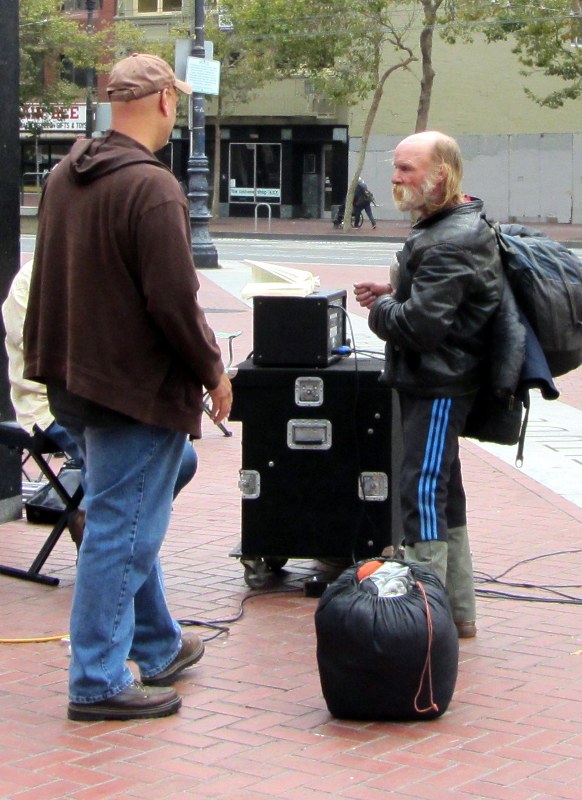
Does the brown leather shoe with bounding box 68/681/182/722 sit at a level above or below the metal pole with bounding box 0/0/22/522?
below

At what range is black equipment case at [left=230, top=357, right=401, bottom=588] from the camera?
552 cm

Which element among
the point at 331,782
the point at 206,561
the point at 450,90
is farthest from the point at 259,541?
the point at 450,90

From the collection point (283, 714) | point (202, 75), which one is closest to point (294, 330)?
point (283, 714)

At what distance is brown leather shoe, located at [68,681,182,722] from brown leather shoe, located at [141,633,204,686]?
0.27 m

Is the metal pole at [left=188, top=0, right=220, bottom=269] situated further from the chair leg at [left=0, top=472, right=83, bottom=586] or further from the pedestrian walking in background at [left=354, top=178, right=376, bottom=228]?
the chair leg at [left=0, top=472, right=83, bottom=586]

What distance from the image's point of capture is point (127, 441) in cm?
394

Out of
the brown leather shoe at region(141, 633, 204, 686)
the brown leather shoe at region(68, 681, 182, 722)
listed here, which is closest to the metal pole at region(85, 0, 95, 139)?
the brown leather shoe at region(141, 633, 204, 686)

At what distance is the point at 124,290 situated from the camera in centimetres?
382

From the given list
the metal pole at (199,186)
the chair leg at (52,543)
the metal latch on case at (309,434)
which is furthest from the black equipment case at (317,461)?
the metal pole at (199,186)

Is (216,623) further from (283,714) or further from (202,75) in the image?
(202,75)

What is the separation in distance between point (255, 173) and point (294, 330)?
43.3 metres

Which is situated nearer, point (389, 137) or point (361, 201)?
point (361, 201)

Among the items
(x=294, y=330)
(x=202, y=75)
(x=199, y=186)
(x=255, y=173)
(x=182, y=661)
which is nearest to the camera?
(x=182, y=661)

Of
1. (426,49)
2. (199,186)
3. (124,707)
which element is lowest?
(124,707)
